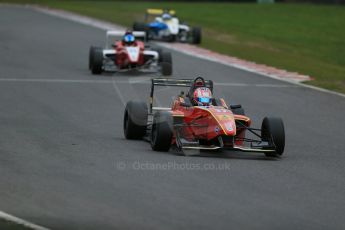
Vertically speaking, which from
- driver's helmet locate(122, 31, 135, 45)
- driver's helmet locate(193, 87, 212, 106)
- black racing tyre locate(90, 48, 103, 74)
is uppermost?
driver's helmet locate(193, 87, 212, 106)

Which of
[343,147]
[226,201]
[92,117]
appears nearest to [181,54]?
[92,117]

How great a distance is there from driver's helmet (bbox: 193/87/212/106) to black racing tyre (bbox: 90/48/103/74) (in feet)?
33.5

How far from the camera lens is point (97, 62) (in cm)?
2402

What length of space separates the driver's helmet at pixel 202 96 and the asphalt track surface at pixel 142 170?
36.2 inches

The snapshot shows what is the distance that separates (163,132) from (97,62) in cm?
1131

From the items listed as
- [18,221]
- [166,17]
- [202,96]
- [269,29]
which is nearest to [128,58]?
[202,96]

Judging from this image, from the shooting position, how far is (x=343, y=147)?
15094 mm

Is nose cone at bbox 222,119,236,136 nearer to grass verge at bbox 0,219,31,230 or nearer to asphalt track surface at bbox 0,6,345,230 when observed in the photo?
asphalt track surface at bbox 0,6,345,230

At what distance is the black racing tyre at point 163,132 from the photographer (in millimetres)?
12969

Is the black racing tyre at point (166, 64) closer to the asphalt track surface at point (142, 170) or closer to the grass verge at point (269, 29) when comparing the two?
the asphalt track surface at point (142, 170)

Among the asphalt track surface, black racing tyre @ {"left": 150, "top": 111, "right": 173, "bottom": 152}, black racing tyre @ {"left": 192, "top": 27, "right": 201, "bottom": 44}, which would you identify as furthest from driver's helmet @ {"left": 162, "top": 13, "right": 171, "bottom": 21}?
black racing tyre @ {"left": 150, "top": 111, "right": 173, "bottom": 152}

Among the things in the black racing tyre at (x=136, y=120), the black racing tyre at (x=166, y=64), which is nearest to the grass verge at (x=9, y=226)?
the black racing tyre at (x=136, y=120)

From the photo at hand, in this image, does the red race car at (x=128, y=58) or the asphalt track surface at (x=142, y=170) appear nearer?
the asphalt track surface at (x=142, y=170)

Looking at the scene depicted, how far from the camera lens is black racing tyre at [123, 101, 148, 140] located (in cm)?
1417
